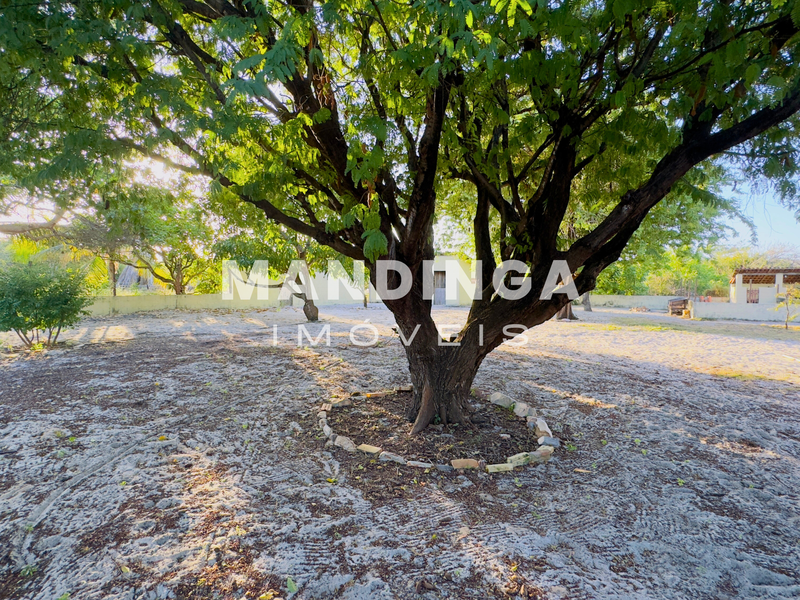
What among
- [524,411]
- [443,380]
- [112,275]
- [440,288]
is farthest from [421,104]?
[440,288]

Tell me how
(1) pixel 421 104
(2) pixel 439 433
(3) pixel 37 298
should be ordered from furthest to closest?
(3) pixel 37 298, (2) pixel 439 433, (1) pixel 421 104

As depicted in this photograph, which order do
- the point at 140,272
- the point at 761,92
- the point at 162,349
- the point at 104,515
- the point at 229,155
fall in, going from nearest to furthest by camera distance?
the point at 104,515 < the point at 761,92 < the point at 229,155 < the point at 162,349 < the point at 140,272

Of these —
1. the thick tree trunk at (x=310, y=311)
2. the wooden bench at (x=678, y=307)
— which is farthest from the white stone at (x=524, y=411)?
the wooden bench at (x=678, y=307)

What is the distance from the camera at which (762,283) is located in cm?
1986

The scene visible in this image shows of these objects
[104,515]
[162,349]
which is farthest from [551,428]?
[162,349]

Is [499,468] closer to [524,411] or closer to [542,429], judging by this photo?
[542,429]

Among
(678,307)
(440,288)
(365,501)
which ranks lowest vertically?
(365,501)

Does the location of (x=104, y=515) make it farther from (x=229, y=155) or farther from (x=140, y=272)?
(x=140, y=272)

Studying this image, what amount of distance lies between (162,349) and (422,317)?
6.46 metres

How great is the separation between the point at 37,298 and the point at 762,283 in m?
28.4

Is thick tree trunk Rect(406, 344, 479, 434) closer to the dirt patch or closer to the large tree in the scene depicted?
the large tree

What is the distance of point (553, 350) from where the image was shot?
27.3ft

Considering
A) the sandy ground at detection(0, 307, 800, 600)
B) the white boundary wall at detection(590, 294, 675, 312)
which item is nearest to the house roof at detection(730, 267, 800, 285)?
the white boundary wall at detection(590, 294, 675, 312)

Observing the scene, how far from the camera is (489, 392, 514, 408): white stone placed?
434 cm
